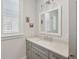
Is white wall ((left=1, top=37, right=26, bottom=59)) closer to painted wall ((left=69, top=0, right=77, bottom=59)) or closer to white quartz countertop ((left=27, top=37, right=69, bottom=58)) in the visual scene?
white quartz countertop ((left=27, top=37, right=69, bottom=58))

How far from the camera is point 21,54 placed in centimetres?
288

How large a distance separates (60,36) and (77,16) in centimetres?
146

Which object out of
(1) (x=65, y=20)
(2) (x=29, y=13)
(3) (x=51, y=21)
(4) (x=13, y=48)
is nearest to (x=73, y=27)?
(1) (x=65, y=20)

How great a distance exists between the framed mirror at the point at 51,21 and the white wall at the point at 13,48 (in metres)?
0.85

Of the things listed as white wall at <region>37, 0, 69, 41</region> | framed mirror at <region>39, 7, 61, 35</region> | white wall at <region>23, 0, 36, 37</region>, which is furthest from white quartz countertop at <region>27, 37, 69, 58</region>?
white wall at <region>23, 0, 36, 37</region>

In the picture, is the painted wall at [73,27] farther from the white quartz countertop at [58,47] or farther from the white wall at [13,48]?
the white wall at [13,48]

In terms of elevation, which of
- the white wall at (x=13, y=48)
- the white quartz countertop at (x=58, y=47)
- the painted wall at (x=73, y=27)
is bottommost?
the white wall at (x=13, y=48)

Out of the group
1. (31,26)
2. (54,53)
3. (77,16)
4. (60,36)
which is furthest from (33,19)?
(77,16)

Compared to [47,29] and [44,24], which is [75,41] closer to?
[47,29]

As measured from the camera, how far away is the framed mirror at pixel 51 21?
2.11 metres

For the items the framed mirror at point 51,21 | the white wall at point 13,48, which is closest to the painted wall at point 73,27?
the framed mirror at point 51,21

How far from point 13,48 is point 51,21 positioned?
4.64 feet

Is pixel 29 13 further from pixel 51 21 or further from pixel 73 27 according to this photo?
pixel 73 27

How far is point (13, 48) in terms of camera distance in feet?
8.64
